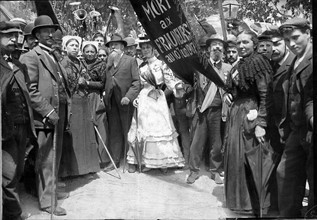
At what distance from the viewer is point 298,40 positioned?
5.19 metres

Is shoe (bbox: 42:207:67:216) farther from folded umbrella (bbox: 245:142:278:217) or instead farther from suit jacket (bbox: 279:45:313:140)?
suit jacket (bbox: 279:45:313:140)

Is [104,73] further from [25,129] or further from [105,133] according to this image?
[25,129]

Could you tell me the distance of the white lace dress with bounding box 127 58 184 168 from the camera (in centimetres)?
775

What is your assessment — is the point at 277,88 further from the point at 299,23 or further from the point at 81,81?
the point at 81,81

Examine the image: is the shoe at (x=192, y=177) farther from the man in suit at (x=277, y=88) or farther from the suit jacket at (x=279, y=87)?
the suit jacket at (x=279, y=87)

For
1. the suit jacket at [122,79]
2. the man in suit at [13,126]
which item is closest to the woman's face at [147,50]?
the suit jacket at [122,79]

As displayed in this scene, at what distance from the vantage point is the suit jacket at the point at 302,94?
197 inches

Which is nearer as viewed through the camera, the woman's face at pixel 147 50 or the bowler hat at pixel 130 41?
the woman's face at pixel 147 50

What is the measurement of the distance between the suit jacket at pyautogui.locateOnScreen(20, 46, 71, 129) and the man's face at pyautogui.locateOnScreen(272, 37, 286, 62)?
89.5 inches

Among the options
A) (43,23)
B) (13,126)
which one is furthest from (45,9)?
(13,126)

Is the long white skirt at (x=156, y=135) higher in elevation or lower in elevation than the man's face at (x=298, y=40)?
lower

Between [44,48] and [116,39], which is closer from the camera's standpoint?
[44,48]

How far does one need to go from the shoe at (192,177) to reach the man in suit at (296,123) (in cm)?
187

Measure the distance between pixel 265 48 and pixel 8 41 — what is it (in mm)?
2542
